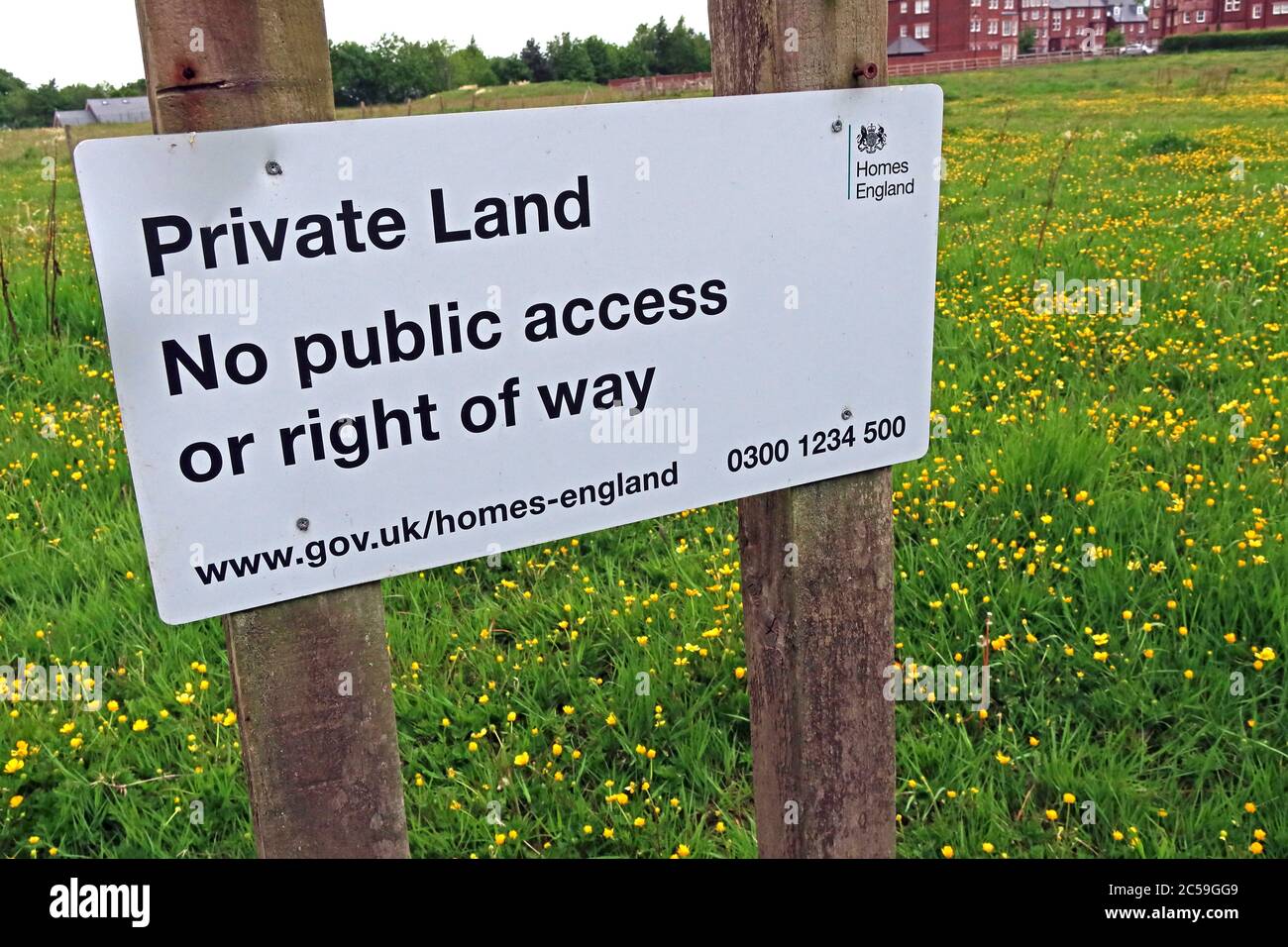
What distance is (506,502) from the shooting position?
1.66 meters

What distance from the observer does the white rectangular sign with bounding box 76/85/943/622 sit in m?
1.38

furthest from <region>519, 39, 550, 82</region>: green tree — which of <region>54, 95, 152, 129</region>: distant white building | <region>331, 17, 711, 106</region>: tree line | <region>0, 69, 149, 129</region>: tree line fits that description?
<region>0, 69, 149, 129</region>: tree line

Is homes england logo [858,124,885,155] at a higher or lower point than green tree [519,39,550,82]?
lower

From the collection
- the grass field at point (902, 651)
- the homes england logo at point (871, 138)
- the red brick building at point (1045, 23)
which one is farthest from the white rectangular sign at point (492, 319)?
the red brick building at point (1045, 23)

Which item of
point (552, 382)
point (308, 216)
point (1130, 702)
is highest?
point (308, 216)

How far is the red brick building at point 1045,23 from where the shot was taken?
62.5 meters

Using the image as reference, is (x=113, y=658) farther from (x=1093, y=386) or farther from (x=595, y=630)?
(x=1093, y=386)

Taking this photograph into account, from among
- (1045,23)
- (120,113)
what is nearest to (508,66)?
(120,113)

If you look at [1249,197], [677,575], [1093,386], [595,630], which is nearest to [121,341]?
[595,630]

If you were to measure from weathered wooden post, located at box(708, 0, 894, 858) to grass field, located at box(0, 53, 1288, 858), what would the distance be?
0.55m

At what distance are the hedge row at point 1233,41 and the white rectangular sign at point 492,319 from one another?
50.7 meters

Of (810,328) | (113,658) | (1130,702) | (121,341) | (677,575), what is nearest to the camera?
(121,341)

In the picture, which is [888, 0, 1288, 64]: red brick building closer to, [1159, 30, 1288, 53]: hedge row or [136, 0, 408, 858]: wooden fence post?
[1159, 30, 1288, 53]: hedge row

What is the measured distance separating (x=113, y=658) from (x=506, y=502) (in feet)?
7.70
